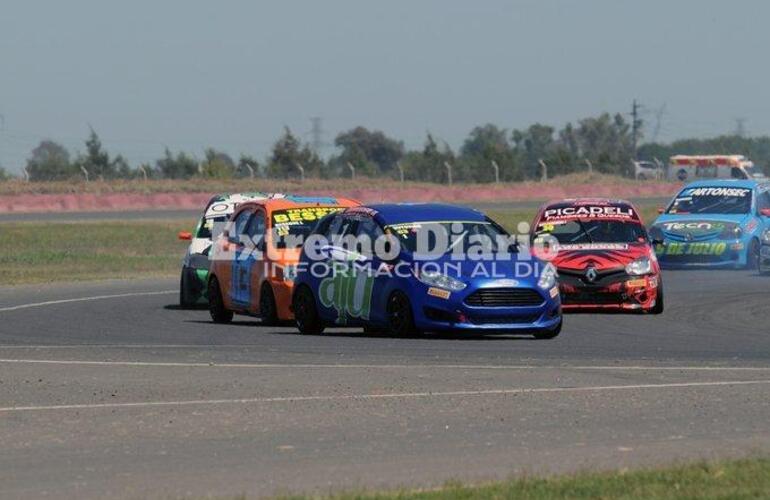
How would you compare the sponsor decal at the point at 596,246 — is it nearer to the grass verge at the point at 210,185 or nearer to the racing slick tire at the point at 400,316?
the racing slick tire at the point at 400,316

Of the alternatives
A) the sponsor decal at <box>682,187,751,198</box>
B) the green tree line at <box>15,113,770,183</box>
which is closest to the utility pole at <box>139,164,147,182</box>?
the green tree line at <box>15,113,770,183</box>

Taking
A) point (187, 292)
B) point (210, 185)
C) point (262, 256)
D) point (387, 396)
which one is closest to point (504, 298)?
point (262, 256)

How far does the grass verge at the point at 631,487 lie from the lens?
7859 millimetres

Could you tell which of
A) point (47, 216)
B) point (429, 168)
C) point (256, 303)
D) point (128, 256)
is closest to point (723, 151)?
point (429, 168)

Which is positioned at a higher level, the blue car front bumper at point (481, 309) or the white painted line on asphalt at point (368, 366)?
the blue car front bumper at point (481, 309)

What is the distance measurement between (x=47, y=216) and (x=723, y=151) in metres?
87.8

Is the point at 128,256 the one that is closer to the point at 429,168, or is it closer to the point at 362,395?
the point at 362,395

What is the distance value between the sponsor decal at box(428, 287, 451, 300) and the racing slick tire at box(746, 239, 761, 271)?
12746 millimetres

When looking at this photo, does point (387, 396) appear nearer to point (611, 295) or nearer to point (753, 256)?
point (611, 295)

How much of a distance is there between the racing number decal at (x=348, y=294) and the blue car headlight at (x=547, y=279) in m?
1.67

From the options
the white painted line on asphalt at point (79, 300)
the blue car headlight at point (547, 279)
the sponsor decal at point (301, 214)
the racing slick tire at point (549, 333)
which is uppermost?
the sponsor decal at point (301, 214)

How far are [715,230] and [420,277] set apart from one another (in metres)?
12.7

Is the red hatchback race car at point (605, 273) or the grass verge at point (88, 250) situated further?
the grass verge at point (88, 250)

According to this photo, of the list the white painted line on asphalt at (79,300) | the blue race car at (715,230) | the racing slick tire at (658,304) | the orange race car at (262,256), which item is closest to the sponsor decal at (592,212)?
the racing slick tire at (658,304)
